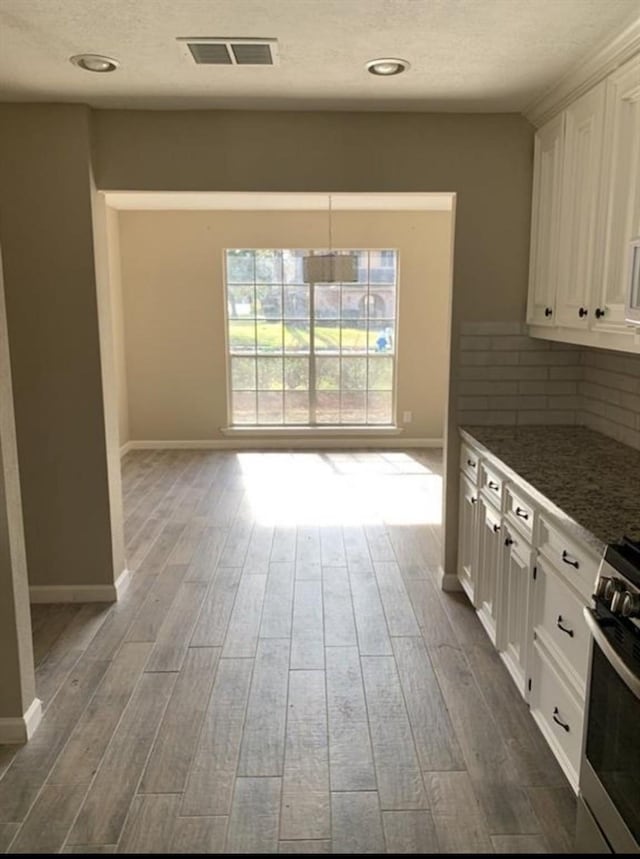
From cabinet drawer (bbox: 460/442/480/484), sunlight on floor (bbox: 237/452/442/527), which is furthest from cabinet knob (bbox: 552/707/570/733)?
sunlight on floor (bbox: 237/452/442/527)

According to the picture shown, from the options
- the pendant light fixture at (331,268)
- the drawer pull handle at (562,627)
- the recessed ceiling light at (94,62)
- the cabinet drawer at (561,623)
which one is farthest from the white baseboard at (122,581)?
the pendant light fixture at (331,268)

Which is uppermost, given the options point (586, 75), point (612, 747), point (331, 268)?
point (586, 75)

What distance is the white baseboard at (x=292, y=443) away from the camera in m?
7.38

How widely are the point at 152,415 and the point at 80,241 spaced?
4.29 m

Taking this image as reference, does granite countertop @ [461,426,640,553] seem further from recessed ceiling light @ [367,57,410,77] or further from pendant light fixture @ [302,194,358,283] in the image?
pendant light fixture @ [302,194,358,283]

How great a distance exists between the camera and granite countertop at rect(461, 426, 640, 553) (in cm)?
198

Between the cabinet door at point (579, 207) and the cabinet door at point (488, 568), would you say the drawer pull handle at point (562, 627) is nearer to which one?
the cabinet door at point (488, 568)

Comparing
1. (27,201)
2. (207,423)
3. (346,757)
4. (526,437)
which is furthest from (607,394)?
(207,423)

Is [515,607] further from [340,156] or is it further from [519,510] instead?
[340,156]

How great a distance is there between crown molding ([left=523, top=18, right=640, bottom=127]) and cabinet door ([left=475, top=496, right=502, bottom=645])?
1792 millimetres

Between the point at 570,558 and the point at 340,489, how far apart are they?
12.2 feet

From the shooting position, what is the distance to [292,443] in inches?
291

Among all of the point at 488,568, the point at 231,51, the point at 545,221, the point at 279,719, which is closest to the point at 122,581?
the point at 279,719

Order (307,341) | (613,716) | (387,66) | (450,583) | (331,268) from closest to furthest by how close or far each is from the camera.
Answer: (613,716)
(387,66)
(450,583)
(331,268)
(307,341)
